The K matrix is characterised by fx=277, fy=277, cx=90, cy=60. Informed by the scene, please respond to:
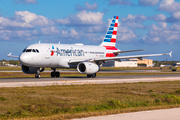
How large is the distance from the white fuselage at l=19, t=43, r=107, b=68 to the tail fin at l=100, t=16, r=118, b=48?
7306mm

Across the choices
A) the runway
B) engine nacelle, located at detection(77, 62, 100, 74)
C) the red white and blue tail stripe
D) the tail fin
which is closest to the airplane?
engine nacelle, located at detection(77, 62, 100, 74)

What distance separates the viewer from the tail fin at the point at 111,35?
51.2 metres

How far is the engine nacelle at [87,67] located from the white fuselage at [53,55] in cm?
188

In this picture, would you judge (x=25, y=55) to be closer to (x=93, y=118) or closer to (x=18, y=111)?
(x=18, y=111)

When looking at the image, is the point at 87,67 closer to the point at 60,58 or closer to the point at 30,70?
the point at 60,58

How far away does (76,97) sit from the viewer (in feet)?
57.9

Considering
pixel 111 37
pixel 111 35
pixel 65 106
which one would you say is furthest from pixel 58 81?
pixel 111 35

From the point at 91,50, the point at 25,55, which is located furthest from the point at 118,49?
the point at 25,55

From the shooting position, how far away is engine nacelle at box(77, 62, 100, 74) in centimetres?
3794

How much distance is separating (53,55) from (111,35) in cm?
1717

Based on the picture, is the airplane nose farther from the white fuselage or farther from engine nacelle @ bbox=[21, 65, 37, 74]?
engine nacelle @ bbox=[21, 65, 37, 74]

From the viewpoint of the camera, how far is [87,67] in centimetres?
3788

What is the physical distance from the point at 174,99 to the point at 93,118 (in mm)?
8028

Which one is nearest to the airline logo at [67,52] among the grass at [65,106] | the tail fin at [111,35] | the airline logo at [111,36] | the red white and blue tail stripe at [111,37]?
the red white and blue tail stripe at [111,37]
